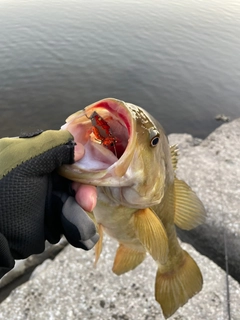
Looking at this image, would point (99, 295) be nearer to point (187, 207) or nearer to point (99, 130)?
point (187, 207)

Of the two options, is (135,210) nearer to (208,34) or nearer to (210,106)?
(210,106)

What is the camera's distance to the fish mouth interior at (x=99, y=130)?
5.58 feet

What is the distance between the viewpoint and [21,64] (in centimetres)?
1050

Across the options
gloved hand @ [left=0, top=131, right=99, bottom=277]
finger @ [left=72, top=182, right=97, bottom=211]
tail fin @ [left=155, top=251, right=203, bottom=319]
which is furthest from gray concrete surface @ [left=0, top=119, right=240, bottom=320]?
finger @ [left=72, top=182, right=97, bottom=211]

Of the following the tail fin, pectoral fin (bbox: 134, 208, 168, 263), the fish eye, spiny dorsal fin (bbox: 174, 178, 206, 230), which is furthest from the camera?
the tail fin

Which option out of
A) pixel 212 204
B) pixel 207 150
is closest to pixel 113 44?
pixel 207 150

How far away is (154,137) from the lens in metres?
1.86

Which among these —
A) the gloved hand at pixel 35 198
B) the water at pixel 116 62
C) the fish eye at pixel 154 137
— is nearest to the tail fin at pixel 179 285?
the gloved hand at pixel 35 198

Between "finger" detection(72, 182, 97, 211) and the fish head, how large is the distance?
0.25 feet

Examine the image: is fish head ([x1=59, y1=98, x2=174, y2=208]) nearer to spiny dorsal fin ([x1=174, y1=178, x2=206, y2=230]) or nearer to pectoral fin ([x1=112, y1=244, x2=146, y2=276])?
spiny dorsal fin ([x1=174, y1=178, x2=206, y2=230])

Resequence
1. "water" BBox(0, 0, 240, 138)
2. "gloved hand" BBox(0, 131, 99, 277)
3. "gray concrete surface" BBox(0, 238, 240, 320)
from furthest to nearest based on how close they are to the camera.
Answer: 1. "water" BBox(0, 0, 240, 138)
2. "gray concrete surface" BBox(0, 238, 240, 320)
3. "gloved hand" BBox(0, 131, 99, 277)

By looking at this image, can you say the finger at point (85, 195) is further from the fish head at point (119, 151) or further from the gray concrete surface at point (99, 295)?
the gray concrete surface at point (99, 295)

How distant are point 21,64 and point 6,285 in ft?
27.4

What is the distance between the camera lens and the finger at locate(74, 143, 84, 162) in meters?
1.64
